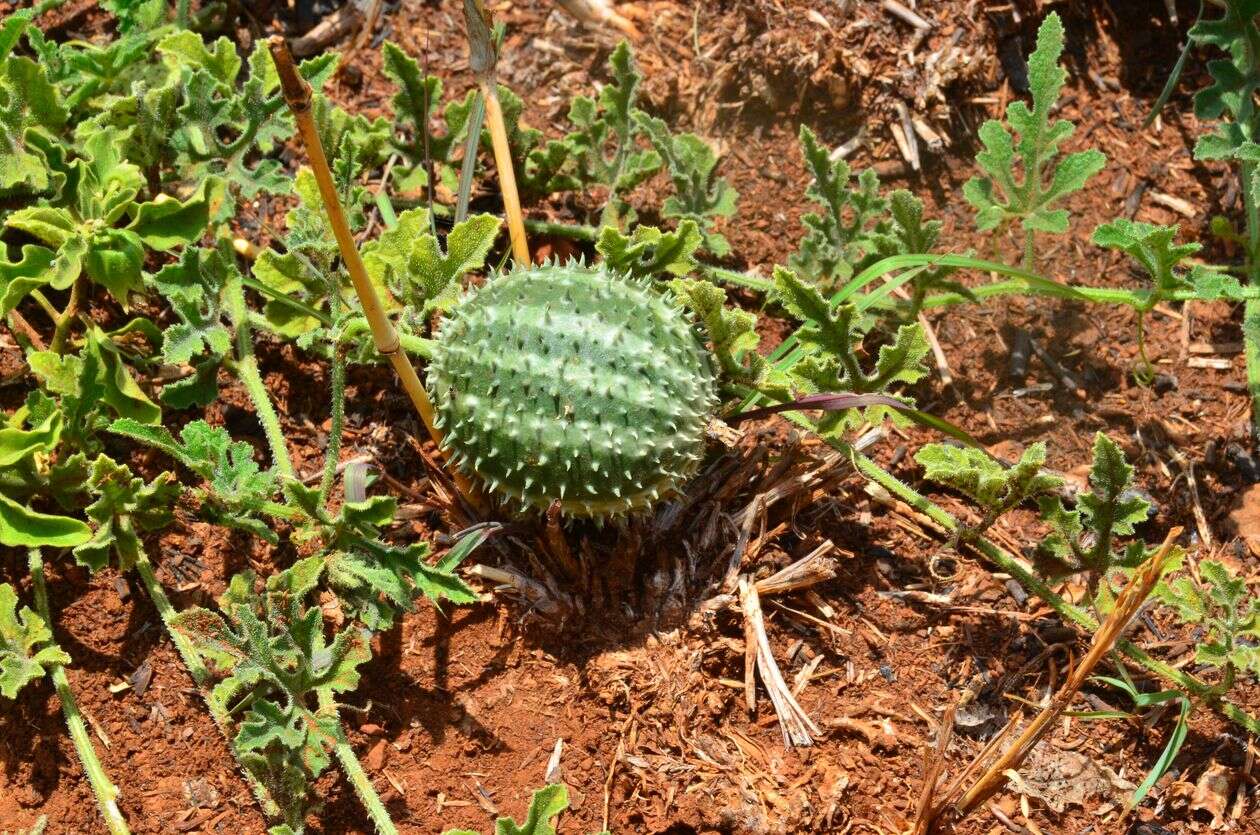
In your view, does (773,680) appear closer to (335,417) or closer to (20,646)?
(335,417)

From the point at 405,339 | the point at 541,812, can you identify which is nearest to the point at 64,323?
the point at 405,339

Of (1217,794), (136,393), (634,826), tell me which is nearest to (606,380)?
(634,826)

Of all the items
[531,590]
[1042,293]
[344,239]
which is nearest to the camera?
[344,239]

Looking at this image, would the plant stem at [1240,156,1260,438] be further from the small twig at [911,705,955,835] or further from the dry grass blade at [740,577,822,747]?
the dry grass blade at [740,577,822,747]

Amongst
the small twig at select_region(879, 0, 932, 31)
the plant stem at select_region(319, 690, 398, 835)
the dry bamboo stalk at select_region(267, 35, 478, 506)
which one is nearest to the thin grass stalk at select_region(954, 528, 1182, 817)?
the plant stem at select_region(319, 690, 398, 835)

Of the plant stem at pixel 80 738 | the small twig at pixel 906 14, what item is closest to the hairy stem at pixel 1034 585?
the small twig at pixel 906 14

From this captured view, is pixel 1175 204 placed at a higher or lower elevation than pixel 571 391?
lower
